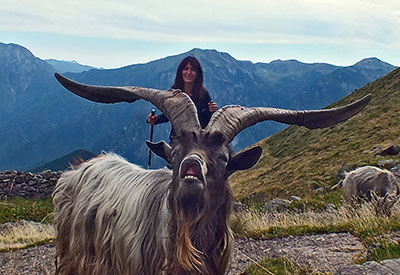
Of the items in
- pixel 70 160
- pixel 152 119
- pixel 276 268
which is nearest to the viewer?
pixel 276 268

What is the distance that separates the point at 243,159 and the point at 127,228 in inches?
64.9

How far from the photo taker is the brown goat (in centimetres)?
430

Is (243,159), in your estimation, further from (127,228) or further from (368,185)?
(368,185)

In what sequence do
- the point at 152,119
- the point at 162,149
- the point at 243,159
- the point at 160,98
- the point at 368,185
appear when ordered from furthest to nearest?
the point at 368,185, the point at 152,119, the point at 160,98, the point at 162,149, the point at 243,159

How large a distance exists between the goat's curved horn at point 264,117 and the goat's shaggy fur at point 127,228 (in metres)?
0.87

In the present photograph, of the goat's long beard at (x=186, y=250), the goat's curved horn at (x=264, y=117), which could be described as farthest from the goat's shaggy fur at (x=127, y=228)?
the goat's curved horn at (x=264, y=117)

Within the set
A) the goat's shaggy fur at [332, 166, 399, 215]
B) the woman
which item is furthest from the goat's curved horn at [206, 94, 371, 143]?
the goat's shaggy fur at [332, 166, 399, 215]

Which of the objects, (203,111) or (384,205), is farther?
(384,205)

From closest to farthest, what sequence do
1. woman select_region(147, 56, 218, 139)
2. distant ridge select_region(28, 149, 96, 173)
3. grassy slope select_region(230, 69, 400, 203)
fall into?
woman select_region(147, 56, 218, 139), distant ridge select_region(28, 149, 96, 173), grassy slope select_region(230, 69, 400, 203)

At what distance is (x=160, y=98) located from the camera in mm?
5238

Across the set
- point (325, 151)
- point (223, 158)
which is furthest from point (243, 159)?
point (325, 151)

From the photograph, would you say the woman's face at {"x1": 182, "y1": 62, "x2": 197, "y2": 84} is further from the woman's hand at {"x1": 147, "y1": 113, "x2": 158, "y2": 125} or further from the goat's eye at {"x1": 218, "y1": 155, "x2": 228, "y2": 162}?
the goat's eye at {"x1": 218, "y1": 155, "x2": 228, "y2": 162}

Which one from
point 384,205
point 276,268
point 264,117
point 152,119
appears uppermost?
point 264,117

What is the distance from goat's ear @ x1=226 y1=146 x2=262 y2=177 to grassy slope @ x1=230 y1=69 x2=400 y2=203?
19133mm
